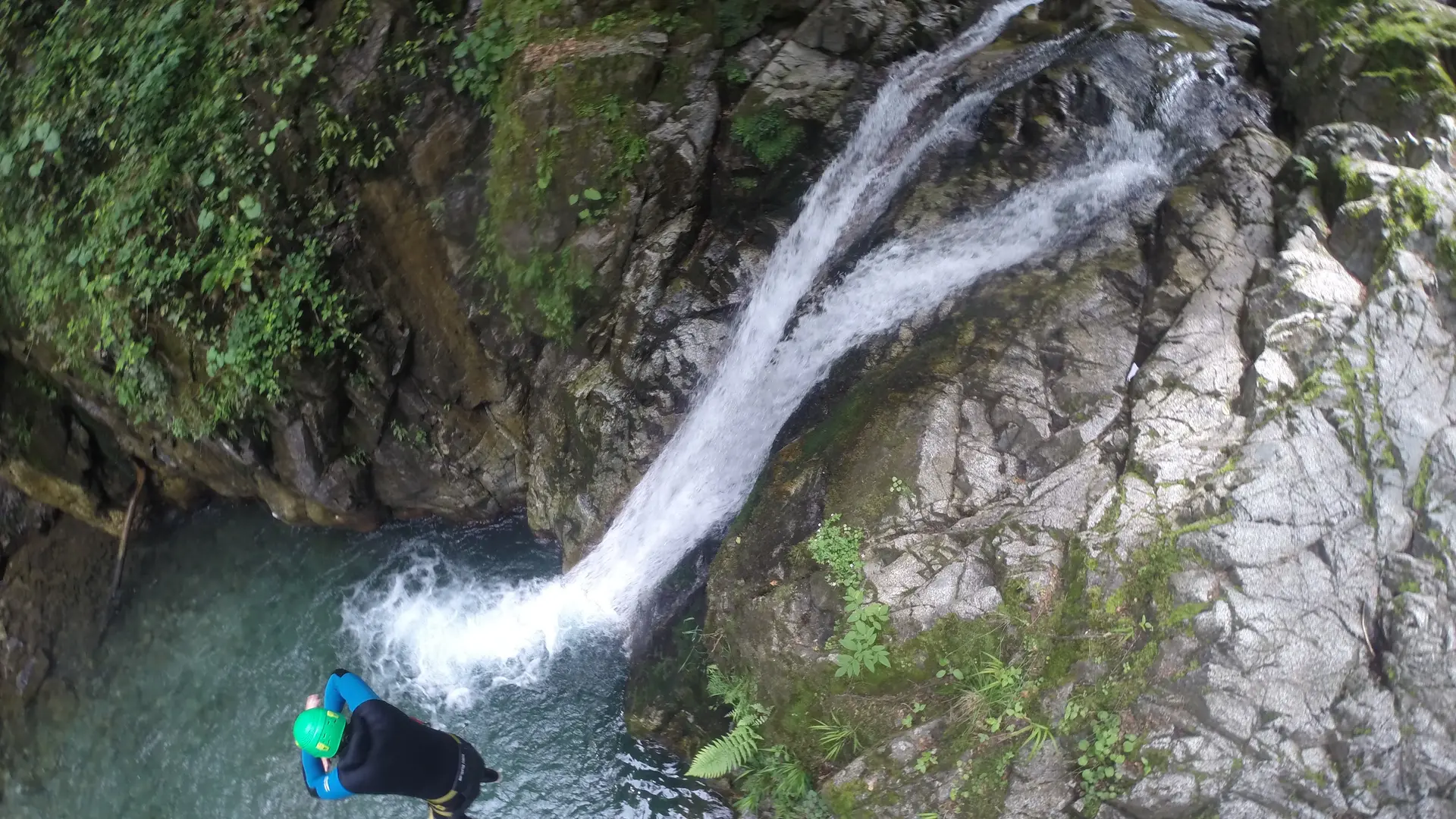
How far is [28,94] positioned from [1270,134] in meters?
10.5

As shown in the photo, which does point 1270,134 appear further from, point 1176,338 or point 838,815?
point 838,815

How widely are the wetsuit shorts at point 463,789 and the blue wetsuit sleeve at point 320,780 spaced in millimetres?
909

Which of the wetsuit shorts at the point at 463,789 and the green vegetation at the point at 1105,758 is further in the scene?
the wetsuit shorts at the point at 463,789

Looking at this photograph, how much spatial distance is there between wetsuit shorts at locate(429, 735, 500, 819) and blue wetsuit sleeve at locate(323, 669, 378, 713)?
931 millimetres

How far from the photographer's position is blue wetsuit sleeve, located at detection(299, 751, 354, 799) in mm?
4367

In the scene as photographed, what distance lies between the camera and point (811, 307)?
630 centimetres

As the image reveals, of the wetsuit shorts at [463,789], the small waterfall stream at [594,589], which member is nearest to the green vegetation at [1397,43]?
the small waterfall stream at [594,589]

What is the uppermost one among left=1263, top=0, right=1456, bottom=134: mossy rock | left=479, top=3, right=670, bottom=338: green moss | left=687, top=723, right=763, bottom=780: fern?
left=479, top=3, right=670, bottom=338: green moss

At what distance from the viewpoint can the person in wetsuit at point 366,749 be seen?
4.23 metres

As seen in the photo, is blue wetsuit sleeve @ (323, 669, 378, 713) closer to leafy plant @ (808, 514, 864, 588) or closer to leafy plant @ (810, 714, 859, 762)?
leafy plant @ (810, 714, 859, 762)

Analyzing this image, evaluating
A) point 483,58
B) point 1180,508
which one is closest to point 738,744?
point 1180,508

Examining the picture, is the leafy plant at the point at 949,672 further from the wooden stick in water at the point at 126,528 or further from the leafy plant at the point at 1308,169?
the wooden stick in water at the point at 126,528

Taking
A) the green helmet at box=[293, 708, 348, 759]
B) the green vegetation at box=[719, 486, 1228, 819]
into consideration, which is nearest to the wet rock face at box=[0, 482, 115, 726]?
the green helmet at box=[293, 708, 348, 759]

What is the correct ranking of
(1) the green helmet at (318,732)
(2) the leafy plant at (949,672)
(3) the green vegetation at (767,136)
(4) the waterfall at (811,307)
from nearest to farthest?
1. (1) the green helmet at (318,732)
2. (2) the leafy plant at (949,672)
3. (4) the waterfall at (811,307)
4. (3) the green vegetation at (767,136)
